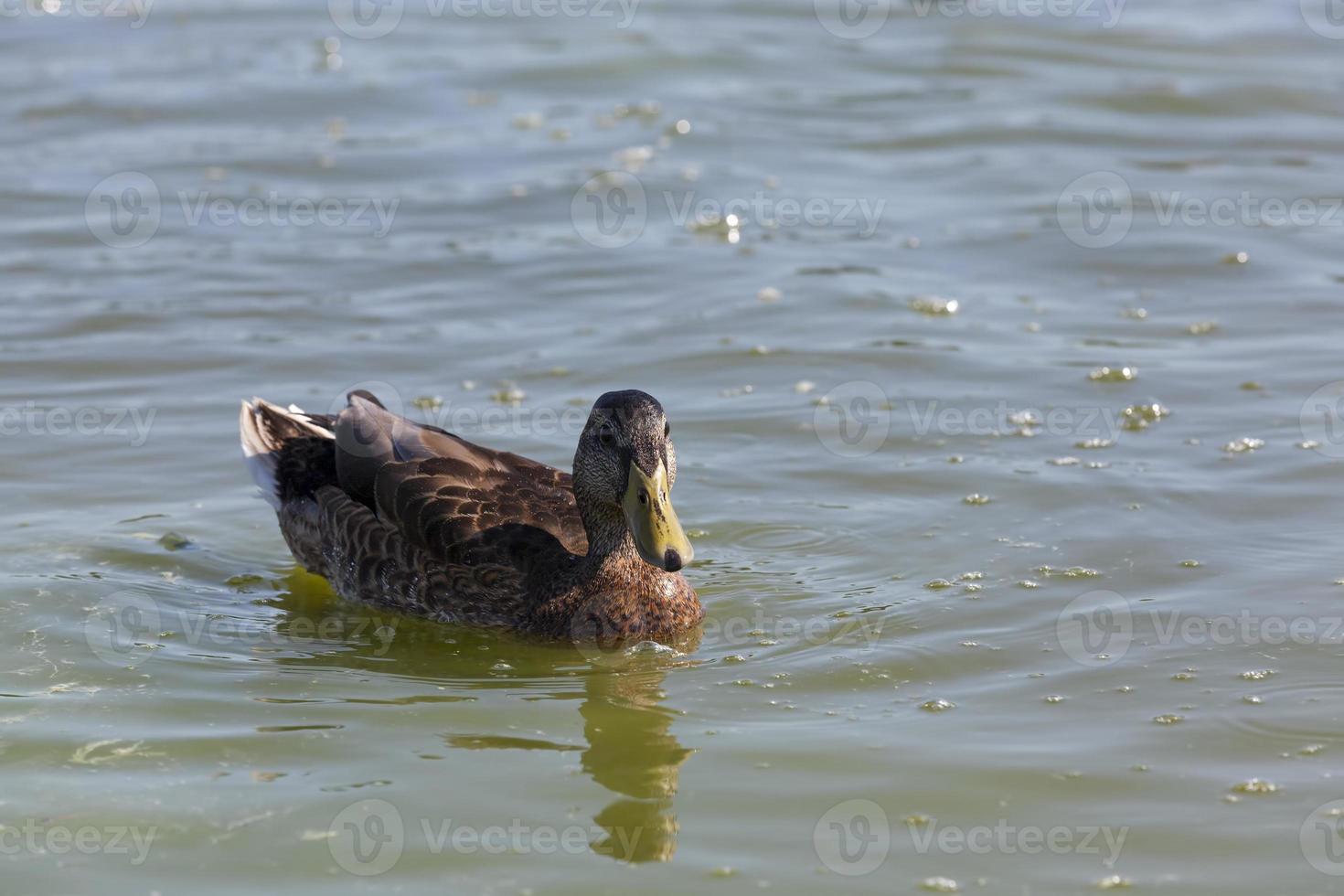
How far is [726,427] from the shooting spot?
33.9 feet

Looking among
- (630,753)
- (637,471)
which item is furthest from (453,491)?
(630,753)

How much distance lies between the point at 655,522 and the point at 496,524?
112 centimetres

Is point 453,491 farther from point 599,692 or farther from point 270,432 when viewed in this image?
point 270,432

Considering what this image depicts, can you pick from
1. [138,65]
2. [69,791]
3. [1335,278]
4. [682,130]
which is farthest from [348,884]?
[138,65]

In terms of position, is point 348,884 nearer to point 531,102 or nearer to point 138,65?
point 531,102

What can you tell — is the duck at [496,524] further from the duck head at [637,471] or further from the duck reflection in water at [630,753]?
the duck reflection in water at [630,753]

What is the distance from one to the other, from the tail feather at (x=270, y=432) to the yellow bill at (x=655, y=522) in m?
2.40

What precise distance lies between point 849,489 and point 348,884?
14.8 feet

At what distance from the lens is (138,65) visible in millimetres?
18328

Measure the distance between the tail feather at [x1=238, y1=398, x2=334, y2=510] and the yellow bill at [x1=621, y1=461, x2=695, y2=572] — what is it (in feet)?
7.87

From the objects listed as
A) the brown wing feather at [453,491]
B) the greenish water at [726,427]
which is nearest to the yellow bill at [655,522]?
the greenish water at [726,427]

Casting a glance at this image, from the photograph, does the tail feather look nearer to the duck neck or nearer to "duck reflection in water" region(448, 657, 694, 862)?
the duck neck

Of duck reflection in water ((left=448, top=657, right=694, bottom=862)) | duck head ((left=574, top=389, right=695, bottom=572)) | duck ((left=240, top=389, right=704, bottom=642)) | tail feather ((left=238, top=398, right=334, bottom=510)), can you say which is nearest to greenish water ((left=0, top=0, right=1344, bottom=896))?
duck reflection in water ((left=448, top=657, right=694, bottom=862))

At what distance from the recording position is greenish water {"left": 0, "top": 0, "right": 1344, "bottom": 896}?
6004 mm
